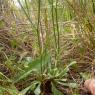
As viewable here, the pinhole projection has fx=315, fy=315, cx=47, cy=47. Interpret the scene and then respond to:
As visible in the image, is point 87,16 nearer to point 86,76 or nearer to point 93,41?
point 93,41

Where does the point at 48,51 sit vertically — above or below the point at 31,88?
above

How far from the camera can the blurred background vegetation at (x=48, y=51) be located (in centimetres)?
128

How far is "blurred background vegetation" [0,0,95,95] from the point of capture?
1.28m

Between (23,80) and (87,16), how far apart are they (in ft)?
1.49

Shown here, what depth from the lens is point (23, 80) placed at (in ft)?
4.36

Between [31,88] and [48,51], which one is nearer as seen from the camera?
[31,88]

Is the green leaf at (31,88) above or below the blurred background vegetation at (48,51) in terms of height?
below

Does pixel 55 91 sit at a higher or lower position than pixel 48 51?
lower

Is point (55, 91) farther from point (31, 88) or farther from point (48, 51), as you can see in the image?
point (48, 51)

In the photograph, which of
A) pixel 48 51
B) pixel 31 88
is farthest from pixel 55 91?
pixel 48 51

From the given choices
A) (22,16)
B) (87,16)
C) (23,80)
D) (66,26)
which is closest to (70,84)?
(23,80)

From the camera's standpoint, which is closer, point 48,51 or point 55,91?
point 55,91

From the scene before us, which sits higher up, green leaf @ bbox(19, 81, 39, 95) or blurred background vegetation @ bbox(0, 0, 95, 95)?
blurred background vegetation @ bbox(0, 0, 95, 95)

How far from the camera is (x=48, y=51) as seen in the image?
4.60 ft
